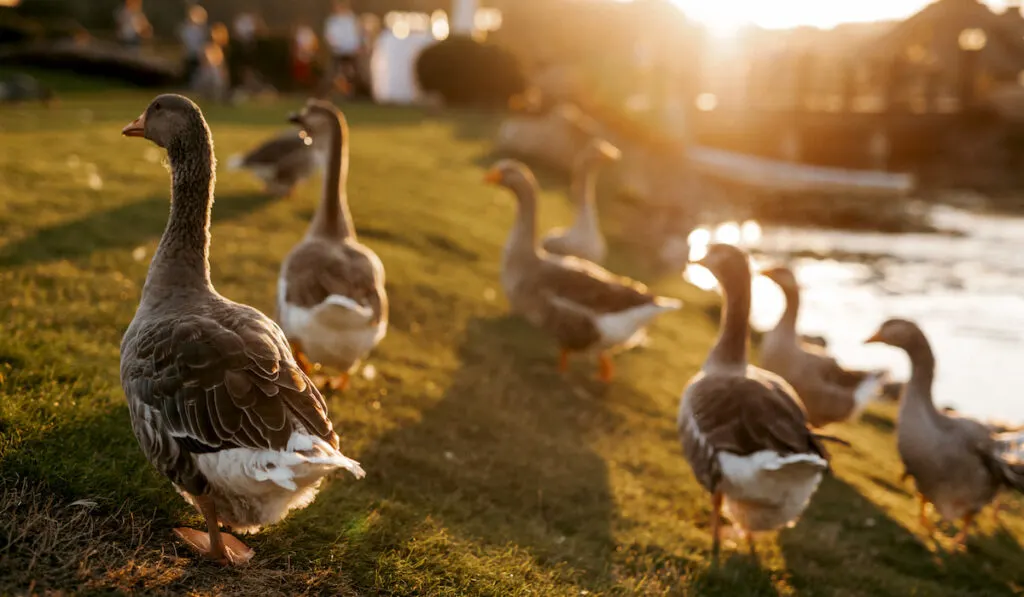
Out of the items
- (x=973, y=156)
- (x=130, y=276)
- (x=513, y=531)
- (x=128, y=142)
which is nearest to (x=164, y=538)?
(x=513, y=531)

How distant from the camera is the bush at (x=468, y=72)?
3512 cm

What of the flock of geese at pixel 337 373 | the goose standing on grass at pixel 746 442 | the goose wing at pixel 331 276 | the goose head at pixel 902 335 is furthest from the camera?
the goose head at pixel 902 335

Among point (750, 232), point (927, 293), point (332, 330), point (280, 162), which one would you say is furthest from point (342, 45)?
point (332, 330)

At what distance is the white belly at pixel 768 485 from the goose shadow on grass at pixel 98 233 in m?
7.35

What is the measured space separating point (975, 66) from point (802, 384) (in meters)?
39.6

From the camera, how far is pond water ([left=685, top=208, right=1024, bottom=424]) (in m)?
15.9

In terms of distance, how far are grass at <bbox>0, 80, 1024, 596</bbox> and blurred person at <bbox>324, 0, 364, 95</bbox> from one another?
19.6 m

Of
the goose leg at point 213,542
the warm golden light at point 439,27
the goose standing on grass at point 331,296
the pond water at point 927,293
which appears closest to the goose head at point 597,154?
the pond water at point 927,293

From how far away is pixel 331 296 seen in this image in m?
7.14

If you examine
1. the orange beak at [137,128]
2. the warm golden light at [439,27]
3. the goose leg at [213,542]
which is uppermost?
the warm golden light at [439,27]

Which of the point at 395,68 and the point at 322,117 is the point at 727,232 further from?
the point at 322,117

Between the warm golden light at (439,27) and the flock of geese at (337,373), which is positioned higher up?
the warm golden light at (439,27)

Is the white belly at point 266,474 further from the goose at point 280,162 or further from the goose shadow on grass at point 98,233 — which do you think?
the goose at point 280,162

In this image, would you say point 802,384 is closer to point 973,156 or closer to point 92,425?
point 92,425
